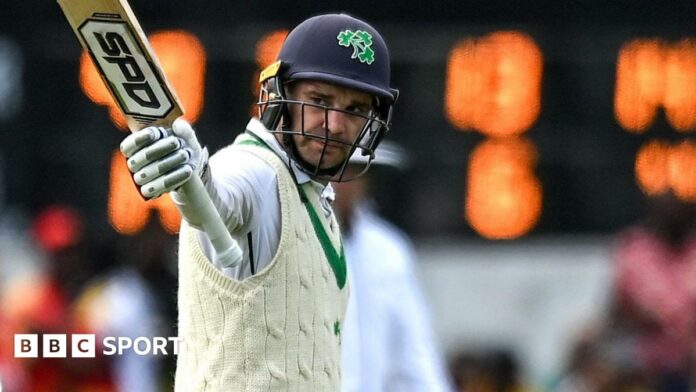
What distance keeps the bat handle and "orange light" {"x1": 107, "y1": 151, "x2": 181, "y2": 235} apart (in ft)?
18.4

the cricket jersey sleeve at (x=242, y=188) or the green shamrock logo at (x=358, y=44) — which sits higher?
the green shamrock logo at (x=358, y=44)

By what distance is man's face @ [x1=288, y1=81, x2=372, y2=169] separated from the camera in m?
3.99

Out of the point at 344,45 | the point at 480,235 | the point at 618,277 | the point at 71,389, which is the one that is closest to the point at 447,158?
the point at 480,235

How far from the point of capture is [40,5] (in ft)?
31.4

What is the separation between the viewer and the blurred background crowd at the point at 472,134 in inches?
371

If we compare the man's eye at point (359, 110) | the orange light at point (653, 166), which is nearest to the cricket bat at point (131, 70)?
the man's eye at point (359, 110)

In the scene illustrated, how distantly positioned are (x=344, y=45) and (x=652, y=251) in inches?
185

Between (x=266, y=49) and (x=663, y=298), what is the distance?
242 cm

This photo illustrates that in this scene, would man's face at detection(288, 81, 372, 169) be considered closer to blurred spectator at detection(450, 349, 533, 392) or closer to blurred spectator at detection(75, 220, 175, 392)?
blurred spectator at detection(75, 220, 175, 392)

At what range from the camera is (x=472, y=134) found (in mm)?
9539

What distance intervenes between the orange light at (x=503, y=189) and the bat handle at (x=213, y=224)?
585cm

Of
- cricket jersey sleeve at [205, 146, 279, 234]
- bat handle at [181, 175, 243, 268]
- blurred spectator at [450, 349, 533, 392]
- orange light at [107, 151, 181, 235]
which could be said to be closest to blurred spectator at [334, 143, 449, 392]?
blurred spectator at [450, 349, 533, 392]

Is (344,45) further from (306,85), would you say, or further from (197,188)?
(197,188)

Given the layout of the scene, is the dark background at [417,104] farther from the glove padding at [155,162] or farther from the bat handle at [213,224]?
the glove padding at [155,162]
